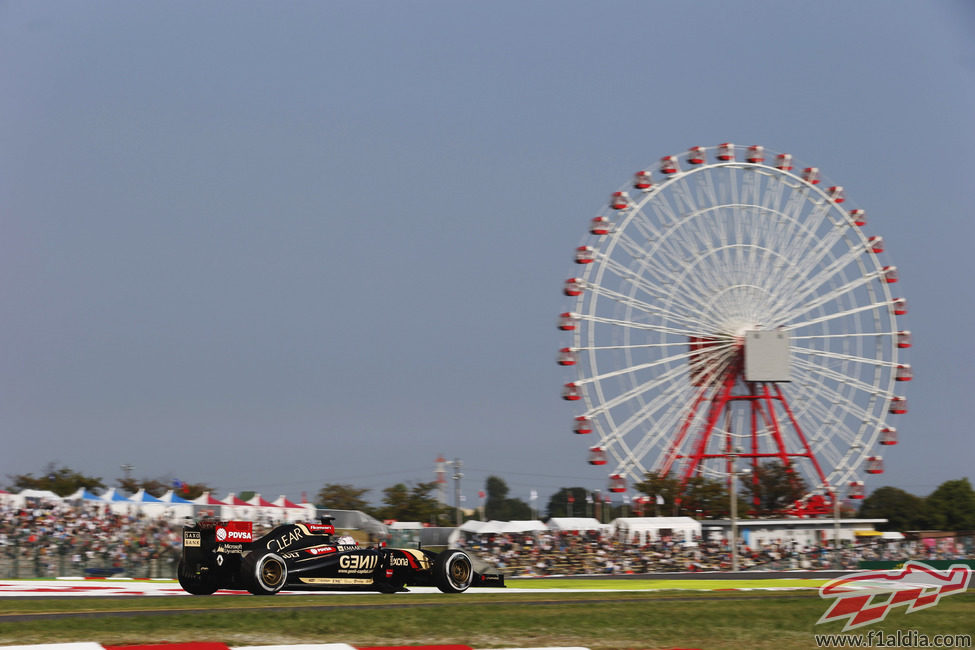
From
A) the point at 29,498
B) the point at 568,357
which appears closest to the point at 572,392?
the point at 568,357

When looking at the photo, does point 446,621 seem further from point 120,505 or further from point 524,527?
point 524,527

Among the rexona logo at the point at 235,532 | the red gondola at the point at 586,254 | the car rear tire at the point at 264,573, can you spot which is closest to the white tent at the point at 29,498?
the rexona logo at the point at 235,532

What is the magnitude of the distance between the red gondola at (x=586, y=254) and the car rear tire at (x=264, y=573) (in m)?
42.0

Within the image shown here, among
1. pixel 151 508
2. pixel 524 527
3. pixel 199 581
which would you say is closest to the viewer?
pixel 199 581

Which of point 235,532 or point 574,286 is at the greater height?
point 574,286

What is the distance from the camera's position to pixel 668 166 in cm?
6494

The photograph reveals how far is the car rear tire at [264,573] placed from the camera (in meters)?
22.5

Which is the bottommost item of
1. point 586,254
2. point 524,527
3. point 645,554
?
point 645,554

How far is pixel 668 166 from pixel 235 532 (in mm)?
46499

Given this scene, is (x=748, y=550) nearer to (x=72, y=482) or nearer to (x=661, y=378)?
(x=661, y=378)

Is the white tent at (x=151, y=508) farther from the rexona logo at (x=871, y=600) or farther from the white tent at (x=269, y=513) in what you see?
the rexona logo at (x=871, y=600)

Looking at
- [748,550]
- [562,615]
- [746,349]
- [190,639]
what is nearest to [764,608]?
[562,615]

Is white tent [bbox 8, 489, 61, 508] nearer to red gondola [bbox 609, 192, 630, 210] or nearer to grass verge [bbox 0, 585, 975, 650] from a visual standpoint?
grass verge [bbox 0, 585, 975, 650]

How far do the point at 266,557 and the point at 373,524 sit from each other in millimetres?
28346
